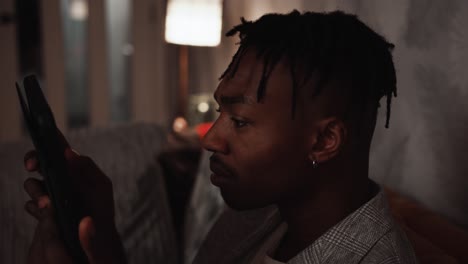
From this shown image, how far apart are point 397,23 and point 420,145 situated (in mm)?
250

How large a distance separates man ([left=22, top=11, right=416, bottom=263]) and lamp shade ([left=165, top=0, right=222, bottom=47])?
180cm

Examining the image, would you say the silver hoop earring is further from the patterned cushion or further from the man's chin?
the patterned cushion

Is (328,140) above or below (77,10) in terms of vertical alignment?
above

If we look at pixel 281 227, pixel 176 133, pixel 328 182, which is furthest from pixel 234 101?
pixel 176 133

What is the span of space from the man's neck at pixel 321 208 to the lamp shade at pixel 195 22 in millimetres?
1817

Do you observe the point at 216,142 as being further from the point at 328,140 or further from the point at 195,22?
the point at 195,22

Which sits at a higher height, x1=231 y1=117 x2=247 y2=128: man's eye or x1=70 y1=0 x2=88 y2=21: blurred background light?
x1=231 y1=117 x2=247 y2=128: man's eye

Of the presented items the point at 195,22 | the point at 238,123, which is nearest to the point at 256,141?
the point at 238,123

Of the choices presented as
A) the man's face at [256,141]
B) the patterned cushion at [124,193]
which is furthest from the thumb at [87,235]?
the patterned cushion at [124,193]

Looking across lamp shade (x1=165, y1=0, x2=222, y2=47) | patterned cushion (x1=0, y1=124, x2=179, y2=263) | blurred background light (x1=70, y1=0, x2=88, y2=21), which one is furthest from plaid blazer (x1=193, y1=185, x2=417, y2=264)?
blurred background light (x1=70, y1=0, x2=88, y2=21)

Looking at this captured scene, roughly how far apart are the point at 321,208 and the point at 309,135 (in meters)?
0.11

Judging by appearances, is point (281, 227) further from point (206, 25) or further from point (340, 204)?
point (206, 25)

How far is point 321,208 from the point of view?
0.79 m

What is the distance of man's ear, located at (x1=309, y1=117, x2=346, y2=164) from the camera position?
0.74 metres
